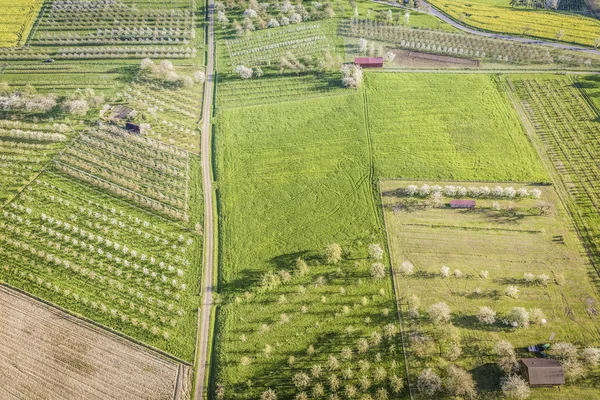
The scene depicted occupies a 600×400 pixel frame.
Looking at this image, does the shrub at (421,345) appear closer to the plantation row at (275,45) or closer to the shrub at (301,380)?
the shrub at (301,380)

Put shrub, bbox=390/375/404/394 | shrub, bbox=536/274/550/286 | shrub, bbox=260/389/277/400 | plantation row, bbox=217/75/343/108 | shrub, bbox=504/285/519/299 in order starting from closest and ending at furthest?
shrub, bbox=260/389/277/400 < shrub, bbox=390/375/404/394 < shrub, bbox=504/285/519/299 < shrub, bbox=536/274/550/286 < plantation row, bbox=217/75/343/108

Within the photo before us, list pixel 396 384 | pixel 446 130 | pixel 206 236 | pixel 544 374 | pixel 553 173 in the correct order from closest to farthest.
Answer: pixel 544 374, pixel 396 384, pixel 206 236, pixel 553 173, pixel 446 130

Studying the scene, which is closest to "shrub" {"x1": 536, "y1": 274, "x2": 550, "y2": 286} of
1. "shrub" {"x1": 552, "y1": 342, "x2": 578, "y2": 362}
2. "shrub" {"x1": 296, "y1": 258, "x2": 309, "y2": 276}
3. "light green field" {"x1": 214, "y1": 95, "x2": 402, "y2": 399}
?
"shrub" {"x1": 552, "y1": 342, "x2": 578, "y2": 362}

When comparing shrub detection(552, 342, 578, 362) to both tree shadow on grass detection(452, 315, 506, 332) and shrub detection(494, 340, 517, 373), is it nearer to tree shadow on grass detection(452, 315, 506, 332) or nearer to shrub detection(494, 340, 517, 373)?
shrub detection(494, 340, 517, 373)

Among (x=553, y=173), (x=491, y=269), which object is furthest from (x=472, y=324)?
(x=553, y=173)

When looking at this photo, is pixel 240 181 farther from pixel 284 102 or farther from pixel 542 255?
pixel 542 255

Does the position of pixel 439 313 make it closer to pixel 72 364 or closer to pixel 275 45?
pixel 72 364

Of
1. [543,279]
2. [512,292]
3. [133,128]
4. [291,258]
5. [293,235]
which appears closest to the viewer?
[512,292]
